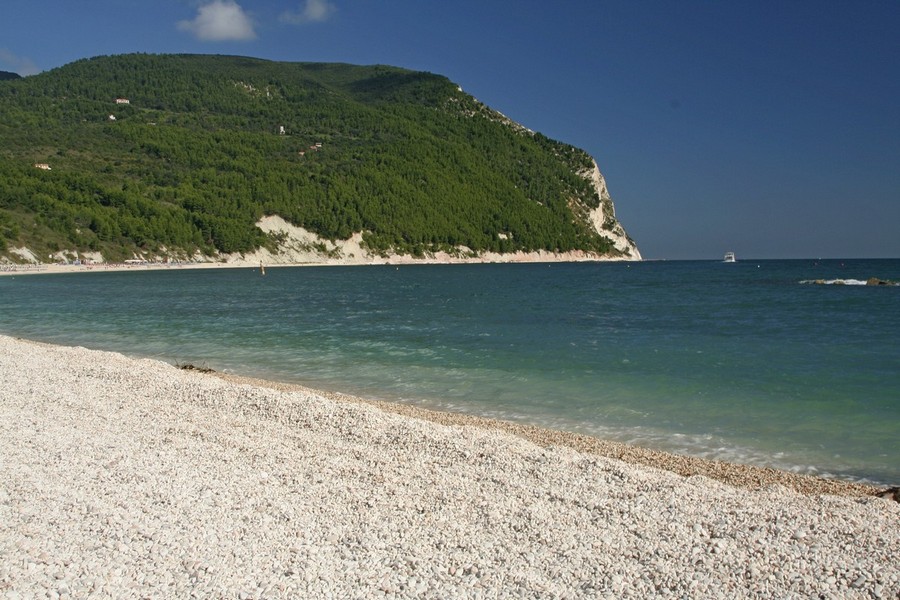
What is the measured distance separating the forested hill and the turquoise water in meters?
60.7

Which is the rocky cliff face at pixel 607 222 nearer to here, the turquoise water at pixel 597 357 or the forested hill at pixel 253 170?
the forested hill at pixel 253 170

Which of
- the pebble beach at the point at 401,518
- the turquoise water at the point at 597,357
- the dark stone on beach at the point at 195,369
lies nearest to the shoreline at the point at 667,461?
the pebble beach at the point at 401,518

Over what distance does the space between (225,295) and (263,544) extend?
4009 centimetres

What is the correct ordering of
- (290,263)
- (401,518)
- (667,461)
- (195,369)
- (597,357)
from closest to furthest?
(401,518) → (667,461) → (195,369) → (597,357) → (290,263)

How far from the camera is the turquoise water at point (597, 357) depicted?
1048 cm

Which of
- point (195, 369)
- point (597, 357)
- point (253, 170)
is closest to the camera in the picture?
point (195, 369)

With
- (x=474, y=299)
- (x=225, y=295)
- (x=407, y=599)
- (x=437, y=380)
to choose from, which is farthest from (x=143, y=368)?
(x=225, y=295)

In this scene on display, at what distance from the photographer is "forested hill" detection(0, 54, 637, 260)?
Result: 9262 centimetres

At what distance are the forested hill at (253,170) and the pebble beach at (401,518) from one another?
83249 millimetres

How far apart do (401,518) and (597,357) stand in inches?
486

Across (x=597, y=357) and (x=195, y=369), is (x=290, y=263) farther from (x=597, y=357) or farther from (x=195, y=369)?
(x=597, y=357)

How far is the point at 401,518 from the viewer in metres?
5.96

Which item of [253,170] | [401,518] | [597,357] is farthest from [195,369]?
[253,170]

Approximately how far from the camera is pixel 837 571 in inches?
193
